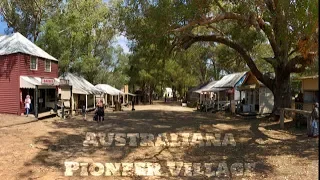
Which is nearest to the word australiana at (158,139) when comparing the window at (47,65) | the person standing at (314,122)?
the person standing at (314,122)

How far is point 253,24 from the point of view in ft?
64.9

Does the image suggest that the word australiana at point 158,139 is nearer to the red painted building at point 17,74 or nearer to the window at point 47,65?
the red painted building at point 17,74

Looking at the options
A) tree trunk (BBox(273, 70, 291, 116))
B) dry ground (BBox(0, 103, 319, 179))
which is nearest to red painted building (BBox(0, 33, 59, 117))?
dry ground (BBox(0, 103, 319, 179))

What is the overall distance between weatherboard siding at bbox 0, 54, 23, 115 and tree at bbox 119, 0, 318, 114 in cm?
1156

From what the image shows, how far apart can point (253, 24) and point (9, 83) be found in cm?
1825

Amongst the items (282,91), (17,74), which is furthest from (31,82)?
(282,91)

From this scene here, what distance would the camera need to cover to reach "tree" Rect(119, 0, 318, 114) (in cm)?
1269

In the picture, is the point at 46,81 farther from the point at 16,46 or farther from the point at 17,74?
the point at 16,46

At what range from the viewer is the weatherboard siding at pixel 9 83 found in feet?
89.2

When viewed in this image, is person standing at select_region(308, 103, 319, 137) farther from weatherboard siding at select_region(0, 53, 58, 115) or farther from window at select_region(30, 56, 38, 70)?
window at select_region(30, 56, 38, 70)

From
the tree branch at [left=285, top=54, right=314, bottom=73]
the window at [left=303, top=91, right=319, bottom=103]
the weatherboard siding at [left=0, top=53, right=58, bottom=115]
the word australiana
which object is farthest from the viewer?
the weatherboard siding at [left=0, top=53, right=58, bottom=115]

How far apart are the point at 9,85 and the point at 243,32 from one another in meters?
17.6

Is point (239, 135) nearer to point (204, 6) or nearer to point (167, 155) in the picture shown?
point (167, 155)

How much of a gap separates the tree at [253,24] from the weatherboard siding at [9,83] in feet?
37.9
